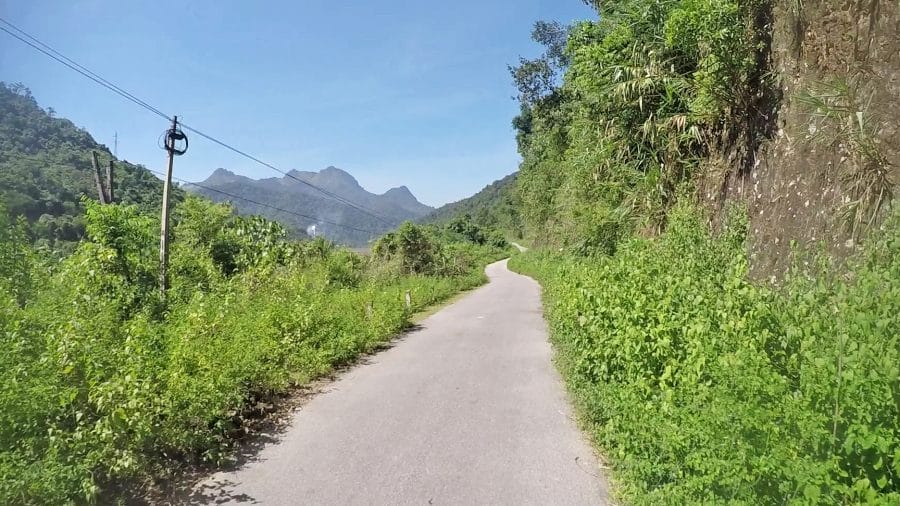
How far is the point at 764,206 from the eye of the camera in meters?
6.24

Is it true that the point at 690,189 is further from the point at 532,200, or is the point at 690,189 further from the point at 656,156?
the point at 532,200

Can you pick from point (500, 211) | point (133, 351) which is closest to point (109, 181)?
point (133, 351)

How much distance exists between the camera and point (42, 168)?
1229cm

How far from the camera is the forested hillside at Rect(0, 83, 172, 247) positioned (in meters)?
8.27

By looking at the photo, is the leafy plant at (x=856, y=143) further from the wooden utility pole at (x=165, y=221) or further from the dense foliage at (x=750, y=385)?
the wooden utility pole at (x=165, y=221)

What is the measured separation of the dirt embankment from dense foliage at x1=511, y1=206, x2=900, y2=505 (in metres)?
0.66

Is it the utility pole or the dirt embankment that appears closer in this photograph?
the dirt embankment

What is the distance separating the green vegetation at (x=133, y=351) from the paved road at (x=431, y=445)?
0.68 meters

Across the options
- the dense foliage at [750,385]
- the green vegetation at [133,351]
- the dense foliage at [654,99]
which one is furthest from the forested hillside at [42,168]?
the dense foliage at [654,99]

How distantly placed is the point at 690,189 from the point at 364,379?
6.68 metres

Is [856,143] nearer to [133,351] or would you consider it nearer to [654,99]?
[654,99]

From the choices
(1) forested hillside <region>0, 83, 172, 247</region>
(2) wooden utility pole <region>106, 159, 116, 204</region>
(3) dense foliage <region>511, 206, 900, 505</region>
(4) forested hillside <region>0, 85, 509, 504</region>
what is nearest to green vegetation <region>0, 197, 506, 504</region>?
(4) forested hillside <region>0, 85, 509, 504</region>

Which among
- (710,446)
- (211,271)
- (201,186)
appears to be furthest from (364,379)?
(201,186)

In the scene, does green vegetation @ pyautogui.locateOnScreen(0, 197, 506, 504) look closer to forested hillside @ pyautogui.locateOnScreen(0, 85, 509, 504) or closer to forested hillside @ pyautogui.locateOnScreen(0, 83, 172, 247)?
forested hillside @ pyautogui.locateOnScreen(0, 85, 509, 504)
